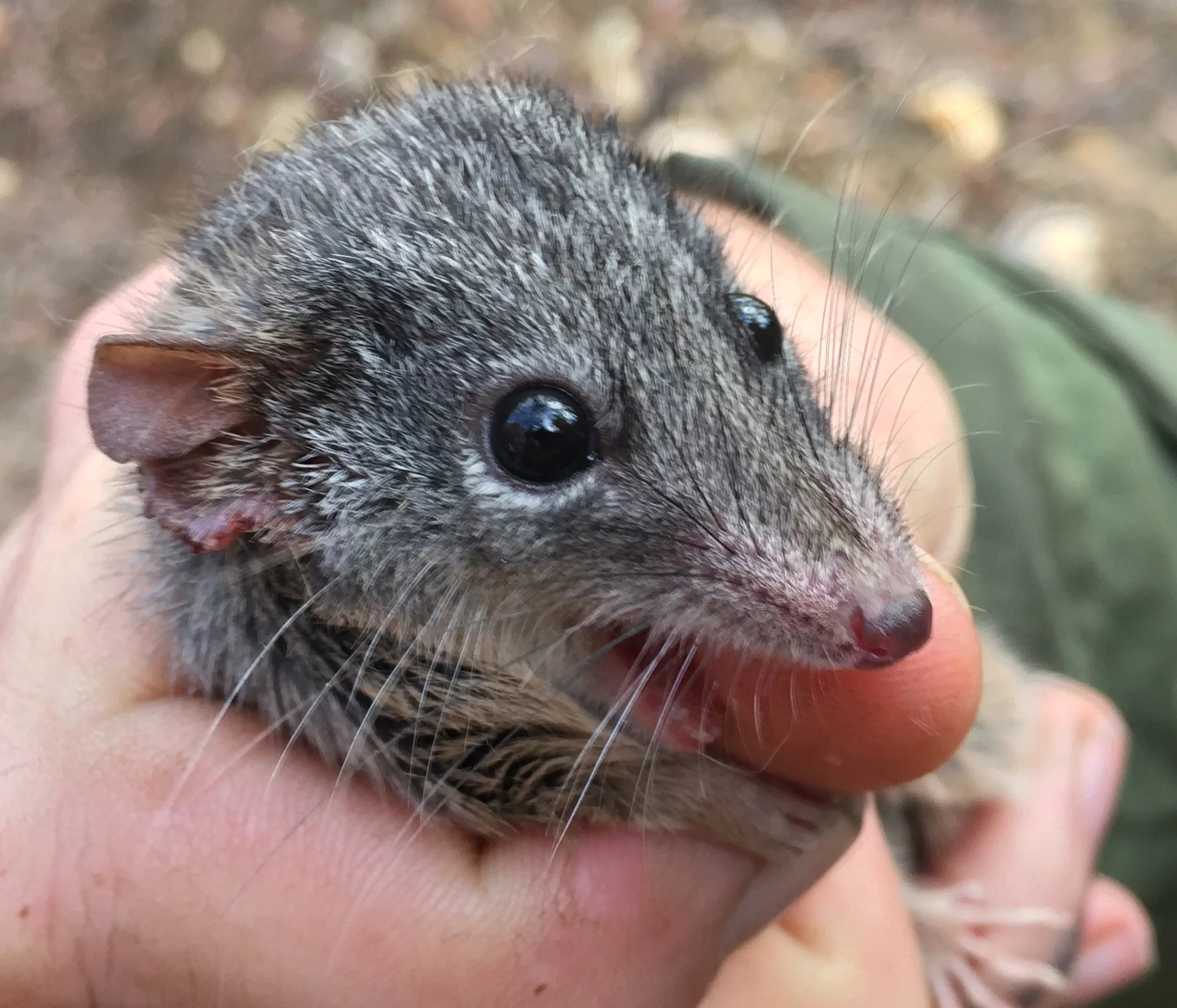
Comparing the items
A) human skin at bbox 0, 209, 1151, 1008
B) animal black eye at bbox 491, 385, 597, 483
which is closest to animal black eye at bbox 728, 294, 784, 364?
human skin at bbox 0, 209, 1151, 1008

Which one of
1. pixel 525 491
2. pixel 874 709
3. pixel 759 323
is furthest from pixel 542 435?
pixel 874 709

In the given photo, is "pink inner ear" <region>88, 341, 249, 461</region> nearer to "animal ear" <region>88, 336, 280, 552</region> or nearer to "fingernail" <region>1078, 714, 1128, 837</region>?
"animal ear" <region>88, 336, 280, 552</region>

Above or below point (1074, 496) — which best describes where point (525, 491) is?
below

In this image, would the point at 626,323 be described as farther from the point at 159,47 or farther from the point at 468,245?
the point at 159,47

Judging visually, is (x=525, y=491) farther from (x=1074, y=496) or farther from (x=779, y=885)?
(x=1074, y=496)

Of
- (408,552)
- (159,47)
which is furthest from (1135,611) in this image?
(159,47)

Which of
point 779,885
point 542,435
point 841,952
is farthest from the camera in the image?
point 841,952

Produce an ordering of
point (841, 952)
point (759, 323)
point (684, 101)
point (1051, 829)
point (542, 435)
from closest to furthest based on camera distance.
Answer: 1. point (542, 435)
2. point (759, 323)
3. point (841, 952)
4. point (1051, 829)
5. point (684, 101)
